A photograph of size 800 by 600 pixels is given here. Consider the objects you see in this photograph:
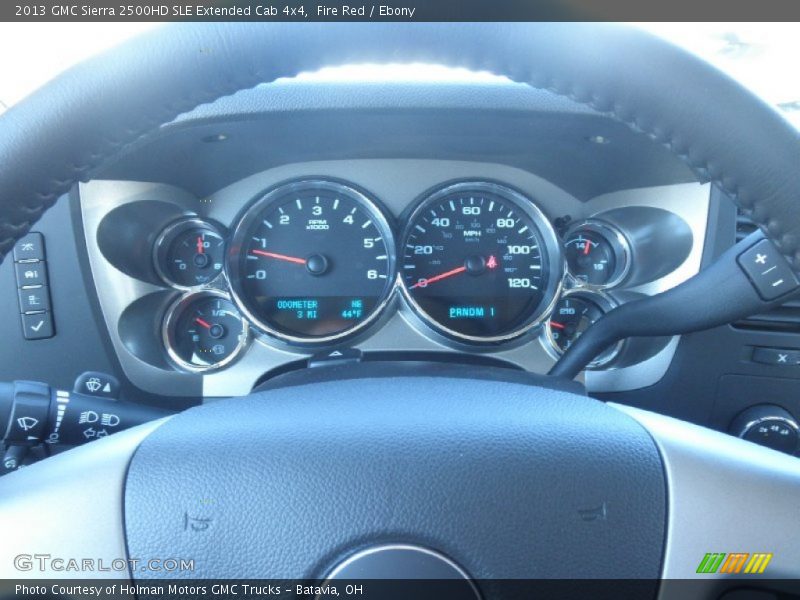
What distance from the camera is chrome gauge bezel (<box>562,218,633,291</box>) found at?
241cm

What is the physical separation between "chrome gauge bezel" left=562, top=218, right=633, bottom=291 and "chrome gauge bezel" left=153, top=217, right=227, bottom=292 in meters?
1.22

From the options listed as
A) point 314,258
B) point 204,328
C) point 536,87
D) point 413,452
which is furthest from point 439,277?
point 536,87

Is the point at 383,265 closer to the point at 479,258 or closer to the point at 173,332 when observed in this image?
the point at 479,258

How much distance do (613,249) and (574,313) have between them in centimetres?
27

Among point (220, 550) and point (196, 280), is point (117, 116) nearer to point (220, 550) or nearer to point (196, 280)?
point (220, 550)

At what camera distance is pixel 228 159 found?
85.3 inches

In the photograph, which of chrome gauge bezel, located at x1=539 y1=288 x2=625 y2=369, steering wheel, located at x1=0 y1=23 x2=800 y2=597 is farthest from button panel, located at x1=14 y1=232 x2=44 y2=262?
chrome gauge bezel, located at x1=539 y1=288 x2=625 y2=369

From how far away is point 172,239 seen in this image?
2.41 m

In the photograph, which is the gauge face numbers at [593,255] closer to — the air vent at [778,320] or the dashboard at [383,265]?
the dashboard at [383,265]

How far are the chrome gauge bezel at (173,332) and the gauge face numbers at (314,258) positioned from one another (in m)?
0.10

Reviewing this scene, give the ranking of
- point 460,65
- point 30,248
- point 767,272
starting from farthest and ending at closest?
point 30,248
point 767,272
point 460,65

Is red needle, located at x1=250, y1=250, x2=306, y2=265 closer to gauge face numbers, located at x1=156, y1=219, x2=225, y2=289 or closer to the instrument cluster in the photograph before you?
the instrument cluster

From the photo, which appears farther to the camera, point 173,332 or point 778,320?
point 173,332

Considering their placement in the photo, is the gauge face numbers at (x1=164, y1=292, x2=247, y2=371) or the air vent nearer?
the air vent
